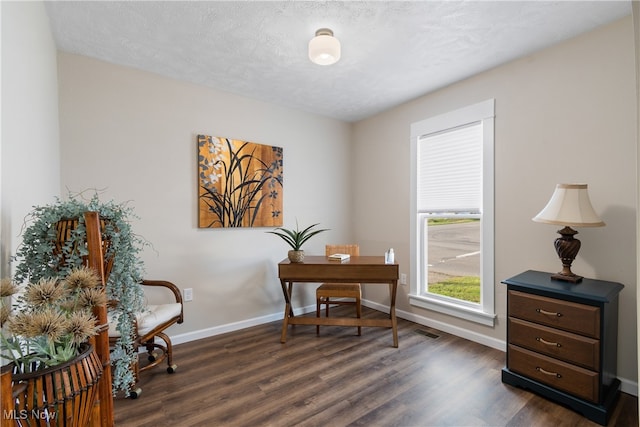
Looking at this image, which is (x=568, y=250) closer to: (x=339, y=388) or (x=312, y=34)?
(x=339, y=388)

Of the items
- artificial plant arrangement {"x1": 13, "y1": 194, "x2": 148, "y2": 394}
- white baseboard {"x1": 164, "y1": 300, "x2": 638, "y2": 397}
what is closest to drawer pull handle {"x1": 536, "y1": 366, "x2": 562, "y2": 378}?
white baseboard {"x1": 164, "y1": 300, "x2": 638, "y2": 397}

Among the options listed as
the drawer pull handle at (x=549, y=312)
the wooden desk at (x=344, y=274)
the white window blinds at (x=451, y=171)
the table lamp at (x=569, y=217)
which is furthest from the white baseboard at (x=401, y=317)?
the white window blinds at (x=451, y=171)

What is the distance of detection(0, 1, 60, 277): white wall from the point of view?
3.74 ft

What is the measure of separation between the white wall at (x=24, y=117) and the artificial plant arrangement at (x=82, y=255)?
0.08 meters

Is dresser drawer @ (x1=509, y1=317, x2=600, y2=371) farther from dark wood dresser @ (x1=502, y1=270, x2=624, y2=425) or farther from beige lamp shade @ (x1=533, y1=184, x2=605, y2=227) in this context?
beige lamp shade @ (x1=533, y1=184, x2=605, y2=227)

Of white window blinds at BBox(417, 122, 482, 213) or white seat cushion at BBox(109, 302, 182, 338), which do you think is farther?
white window blinds at BBox(417, 122, 482, 213)

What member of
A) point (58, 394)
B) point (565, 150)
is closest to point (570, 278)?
point (565, 150)

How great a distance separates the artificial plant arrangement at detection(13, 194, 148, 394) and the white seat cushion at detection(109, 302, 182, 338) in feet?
1.84

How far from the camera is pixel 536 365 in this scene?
196 cm

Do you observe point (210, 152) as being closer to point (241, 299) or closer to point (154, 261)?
point (154, 261)

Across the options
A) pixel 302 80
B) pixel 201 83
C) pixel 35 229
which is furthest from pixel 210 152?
pixel 35 229

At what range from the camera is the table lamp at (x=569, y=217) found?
1.89 meters

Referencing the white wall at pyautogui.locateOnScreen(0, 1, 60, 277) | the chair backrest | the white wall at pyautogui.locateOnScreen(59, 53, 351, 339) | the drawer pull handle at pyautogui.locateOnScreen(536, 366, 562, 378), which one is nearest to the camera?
the white wall at pyautogui.locateOnScreen(0, 1, 60, 277)

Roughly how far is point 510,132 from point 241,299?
2999 mm
